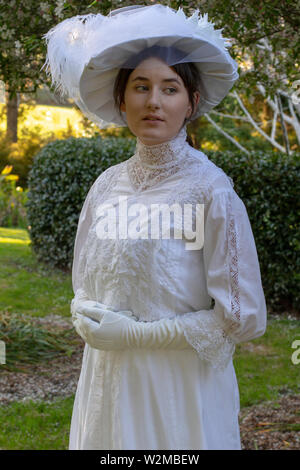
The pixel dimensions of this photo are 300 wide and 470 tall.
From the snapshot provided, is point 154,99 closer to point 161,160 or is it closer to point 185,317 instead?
point 161,160

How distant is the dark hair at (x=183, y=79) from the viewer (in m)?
1.81

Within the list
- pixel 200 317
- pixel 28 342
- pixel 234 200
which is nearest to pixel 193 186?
pixel 234 200

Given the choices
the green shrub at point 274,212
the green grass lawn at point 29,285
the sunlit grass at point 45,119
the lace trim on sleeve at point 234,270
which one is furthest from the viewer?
the sunlit grass at point 45,119

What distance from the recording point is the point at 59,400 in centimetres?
417

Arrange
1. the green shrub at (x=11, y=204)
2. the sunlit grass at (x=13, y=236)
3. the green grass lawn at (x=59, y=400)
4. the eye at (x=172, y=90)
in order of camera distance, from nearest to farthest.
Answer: the eye at (x=172, y=90)
the green grass lawn at (x=59, y=400)
the sunlit grass at (x=13, y=236)
the green shrub at (x=11, y=204)

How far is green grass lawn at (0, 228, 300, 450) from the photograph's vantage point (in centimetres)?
366

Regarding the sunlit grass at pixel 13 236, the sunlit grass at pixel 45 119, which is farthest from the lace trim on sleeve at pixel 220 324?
the sunlit grass at pixel 45 119

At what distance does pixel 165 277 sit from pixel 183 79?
0.62 m


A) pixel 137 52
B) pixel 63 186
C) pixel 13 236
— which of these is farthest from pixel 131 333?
pixel 13 236

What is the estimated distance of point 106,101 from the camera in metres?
2.05

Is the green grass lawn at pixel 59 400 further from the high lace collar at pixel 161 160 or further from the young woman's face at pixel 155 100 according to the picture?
the young woman's face at pixel 155 100

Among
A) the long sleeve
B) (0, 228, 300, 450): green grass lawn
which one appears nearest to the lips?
the long sleeve

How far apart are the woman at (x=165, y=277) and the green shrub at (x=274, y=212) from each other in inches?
163

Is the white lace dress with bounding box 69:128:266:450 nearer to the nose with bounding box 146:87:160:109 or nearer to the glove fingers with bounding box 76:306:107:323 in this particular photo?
the glove fingers with bounding box 76:306:107:323
